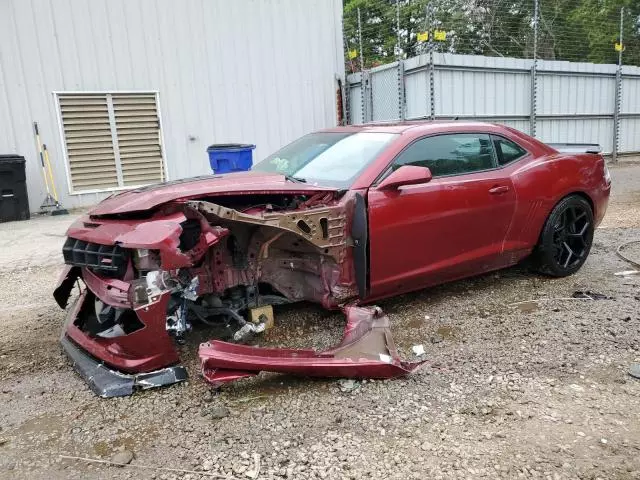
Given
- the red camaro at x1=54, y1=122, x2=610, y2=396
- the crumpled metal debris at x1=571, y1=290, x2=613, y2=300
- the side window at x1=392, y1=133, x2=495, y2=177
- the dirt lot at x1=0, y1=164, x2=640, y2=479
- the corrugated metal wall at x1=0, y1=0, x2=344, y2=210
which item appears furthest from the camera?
the corrugated metal wall at x1=0, y1=0, x2=344, y2=210

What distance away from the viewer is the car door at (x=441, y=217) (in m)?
3.64

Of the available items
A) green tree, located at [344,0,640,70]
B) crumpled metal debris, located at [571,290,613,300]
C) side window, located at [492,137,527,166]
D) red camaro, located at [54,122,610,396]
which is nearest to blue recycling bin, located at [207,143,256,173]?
red camaro, located at [54,122,610,396]

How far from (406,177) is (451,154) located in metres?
0.79

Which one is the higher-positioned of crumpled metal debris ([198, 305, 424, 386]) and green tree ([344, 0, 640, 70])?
green tree ([344, 0, 640, 70])

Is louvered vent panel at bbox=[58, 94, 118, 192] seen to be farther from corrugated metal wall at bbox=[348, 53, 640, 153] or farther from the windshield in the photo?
the windshield

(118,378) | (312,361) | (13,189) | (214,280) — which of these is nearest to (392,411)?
(312,361)

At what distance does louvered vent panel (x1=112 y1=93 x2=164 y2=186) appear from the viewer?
10.2 meters

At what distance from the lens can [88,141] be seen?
10008 millimetres

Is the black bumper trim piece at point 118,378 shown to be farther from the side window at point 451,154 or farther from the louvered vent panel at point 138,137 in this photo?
the louvered vent panel at point 138,137

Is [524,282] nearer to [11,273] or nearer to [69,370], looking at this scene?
[69,370]

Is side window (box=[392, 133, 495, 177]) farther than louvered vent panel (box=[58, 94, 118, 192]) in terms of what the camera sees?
No

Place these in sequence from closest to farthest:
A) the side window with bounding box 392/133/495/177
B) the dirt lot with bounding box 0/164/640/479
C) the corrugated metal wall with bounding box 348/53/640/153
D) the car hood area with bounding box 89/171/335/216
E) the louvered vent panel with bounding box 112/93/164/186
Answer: the dirt lot with bounding box 0/164/640/479 < the car hood area with bounding box 89/171/335/216 < the side window with bounding box 392/133/495/177 < the louvered vent panel with bounding box 112/93/164/186 < the corrugated metal wall with bounding box 348/53/640/153

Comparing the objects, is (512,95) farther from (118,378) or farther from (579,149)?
(118,378)

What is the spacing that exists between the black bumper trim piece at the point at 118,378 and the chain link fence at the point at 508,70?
9067 mm
